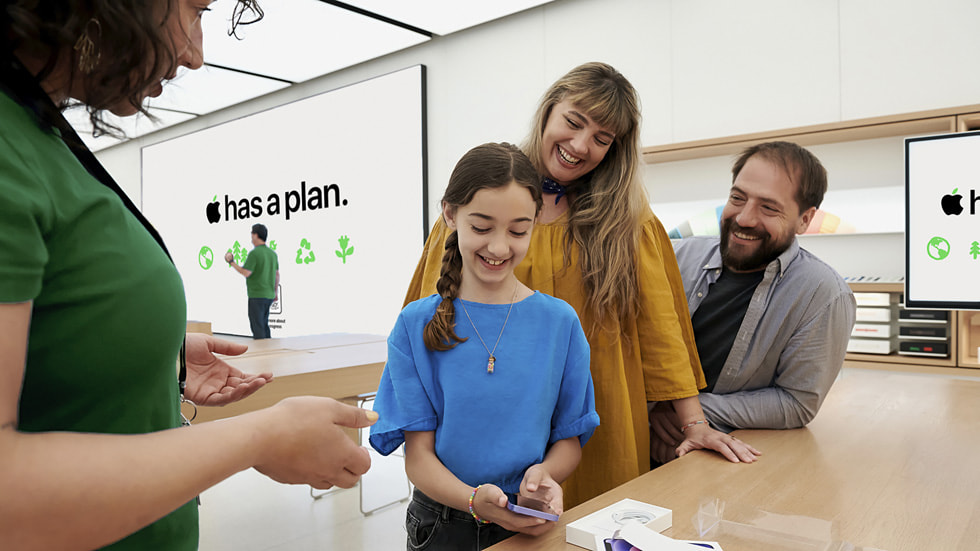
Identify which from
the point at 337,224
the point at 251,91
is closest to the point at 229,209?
the point at 251,91

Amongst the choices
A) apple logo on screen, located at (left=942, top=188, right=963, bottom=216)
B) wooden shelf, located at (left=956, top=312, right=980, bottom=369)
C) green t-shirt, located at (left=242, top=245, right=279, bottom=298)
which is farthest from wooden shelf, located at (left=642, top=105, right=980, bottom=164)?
green t-shirt, located at (left=242, top=245, right=279, bottom=298)

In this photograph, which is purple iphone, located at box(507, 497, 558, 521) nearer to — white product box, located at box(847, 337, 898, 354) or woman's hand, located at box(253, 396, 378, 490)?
woman's hand, located at box(253, 396, 378, 490)

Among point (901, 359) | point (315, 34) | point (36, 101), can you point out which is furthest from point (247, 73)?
point (36, 101)

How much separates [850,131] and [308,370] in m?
3.10

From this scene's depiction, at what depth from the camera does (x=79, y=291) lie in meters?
0.50

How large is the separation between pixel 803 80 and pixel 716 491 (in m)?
3.49

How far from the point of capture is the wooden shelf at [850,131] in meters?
3.13

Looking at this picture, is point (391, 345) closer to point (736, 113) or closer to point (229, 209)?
point (736, 113)

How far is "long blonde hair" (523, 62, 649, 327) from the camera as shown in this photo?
1433 millimetres

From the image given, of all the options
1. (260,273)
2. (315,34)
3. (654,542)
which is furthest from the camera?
(260,273)

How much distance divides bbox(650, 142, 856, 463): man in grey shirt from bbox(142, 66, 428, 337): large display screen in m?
4.35

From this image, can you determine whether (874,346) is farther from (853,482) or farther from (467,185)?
(467,185)

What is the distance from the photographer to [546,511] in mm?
956

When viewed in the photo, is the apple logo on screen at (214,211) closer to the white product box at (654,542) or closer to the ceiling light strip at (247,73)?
the ceiling light strip at (247,73)
